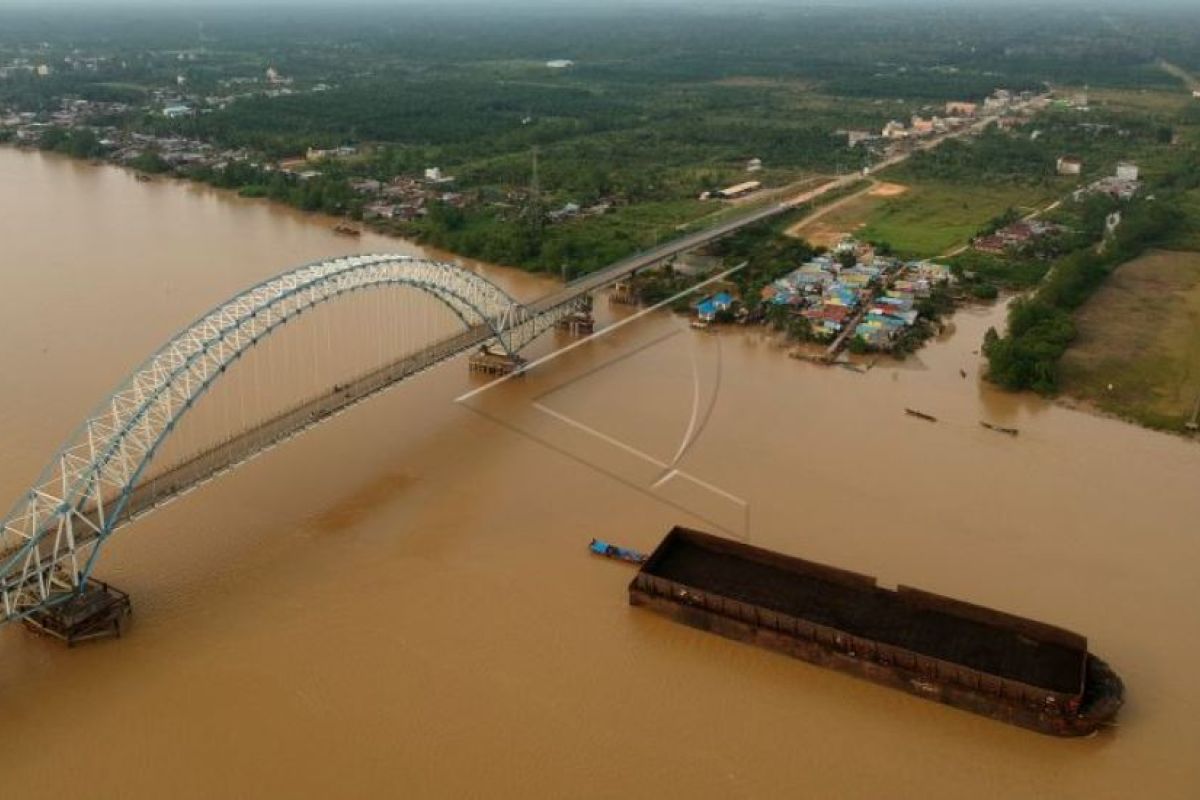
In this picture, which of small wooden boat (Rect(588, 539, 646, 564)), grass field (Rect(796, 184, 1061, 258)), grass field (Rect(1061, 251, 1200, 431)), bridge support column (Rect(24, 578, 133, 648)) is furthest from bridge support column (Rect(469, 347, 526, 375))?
grass field (Rect(796, 184, 1061, 258))

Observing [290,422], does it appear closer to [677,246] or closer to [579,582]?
[579,582]

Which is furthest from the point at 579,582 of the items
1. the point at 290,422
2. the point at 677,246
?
the point at 677,246

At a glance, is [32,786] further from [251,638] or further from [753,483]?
[753,483]

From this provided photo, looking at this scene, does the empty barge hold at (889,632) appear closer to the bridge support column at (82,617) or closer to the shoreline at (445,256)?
the bridge support column at (82,617)

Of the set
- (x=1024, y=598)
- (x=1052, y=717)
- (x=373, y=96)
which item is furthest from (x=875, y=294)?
(x=373, y=96)

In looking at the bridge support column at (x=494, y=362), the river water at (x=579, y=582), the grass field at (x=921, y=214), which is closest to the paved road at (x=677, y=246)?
the bridge support column at (x=494, y=362)

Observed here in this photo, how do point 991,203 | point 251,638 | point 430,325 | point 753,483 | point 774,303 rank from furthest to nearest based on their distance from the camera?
1. point 991,203
2. point 774,303
3. point 430,325
4. point 753,483
5. point 251,638

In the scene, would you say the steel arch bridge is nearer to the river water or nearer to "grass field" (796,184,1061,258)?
the river water
